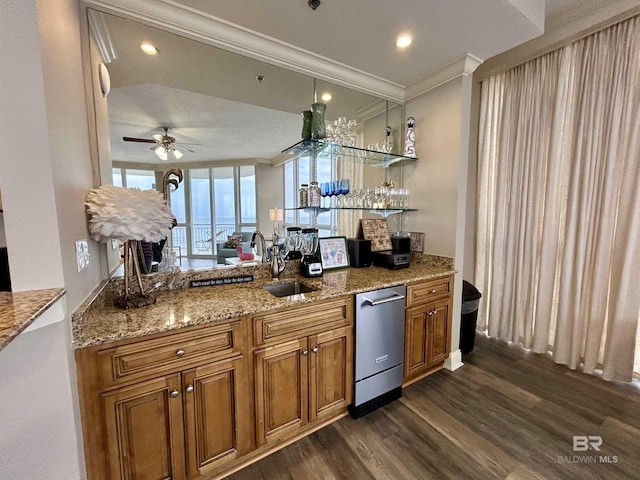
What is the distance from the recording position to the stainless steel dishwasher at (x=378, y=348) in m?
1.76

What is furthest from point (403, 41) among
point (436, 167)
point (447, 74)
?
point (436, 167)

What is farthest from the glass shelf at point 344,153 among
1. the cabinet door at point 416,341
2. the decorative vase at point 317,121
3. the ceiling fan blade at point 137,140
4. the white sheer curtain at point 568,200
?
the cabinet door at point 416,341

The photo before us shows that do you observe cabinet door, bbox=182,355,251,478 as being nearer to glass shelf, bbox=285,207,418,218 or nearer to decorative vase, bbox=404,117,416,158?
glass shelf, bbox=285,207,418,218

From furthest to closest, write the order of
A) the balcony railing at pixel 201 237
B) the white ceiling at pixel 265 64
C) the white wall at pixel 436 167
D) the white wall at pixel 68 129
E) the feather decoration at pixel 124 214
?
the white wall at pixel 436 167, the balcony railing at pixel 201 237, the white ceiling at pixel 265 64, the feather decoration at pixel 124 214, the white wall at pixel 68 129

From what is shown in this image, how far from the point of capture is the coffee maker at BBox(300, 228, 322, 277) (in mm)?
2051

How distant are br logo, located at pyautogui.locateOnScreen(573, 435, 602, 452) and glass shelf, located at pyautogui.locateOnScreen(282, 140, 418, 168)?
2300mm

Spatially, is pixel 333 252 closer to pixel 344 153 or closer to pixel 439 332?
pixel 344 153

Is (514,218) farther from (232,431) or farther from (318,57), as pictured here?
(232,431)

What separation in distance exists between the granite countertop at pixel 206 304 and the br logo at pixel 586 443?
1236 millimetres

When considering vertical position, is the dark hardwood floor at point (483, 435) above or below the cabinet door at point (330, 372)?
below

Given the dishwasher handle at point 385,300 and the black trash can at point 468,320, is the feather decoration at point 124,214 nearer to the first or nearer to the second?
the dishwasher handle at point 385,300

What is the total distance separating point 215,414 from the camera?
1310 mm

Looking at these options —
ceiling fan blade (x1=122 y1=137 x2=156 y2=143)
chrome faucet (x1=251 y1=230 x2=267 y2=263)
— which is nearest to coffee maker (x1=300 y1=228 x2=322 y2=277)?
chrome faucet (x1=251 y1=230 x2=267 y2=263)

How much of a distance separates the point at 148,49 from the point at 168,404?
2.01 m
